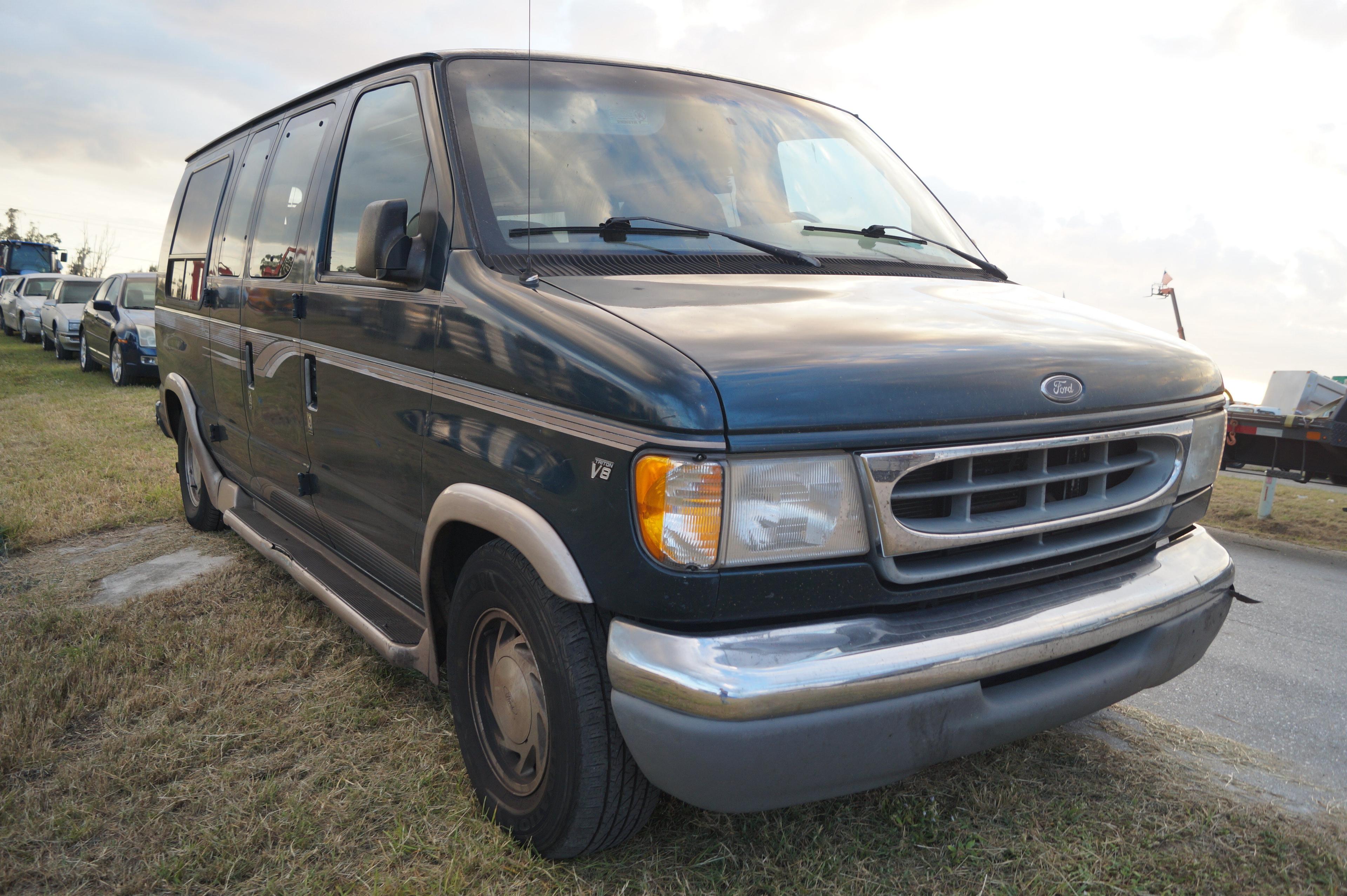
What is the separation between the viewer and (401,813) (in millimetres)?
2559

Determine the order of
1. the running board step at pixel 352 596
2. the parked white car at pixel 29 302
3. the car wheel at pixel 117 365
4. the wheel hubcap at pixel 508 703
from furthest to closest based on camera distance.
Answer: the parked white car at pixel 29 302, the car wheel at pixel 117 365, the running board step at pixel 352 596, the wheel hubcap at pixel 508 703

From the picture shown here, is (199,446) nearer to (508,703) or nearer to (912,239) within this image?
(508,703)

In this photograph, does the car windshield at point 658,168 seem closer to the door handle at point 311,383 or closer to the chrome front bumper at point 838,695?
the door handle at point 311,383

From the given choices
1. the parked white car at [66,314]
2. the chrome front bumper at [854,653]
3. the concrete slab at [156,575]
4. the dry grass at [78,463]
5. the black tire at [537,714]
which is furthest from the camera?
the parked white car at [66,314]

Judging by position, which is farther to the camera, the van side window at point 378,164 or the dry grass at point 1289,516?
the dry grass at point 1289,516

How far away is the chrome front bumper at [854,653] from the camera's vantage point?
5.84 ft

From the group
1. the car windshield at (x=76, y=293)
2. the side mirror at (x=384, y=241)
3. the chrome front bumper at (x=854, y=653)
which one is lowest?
the car windshield at (x=76, y=293)

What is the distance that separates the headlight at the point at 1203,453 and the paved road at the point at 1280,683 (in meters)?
1.06

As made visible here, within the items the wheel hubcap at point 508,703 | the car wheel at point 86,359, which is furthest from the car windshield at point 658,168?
the car wheel at point 86,359

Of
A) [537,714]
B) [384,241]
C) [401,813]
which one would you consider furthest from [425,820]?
[384,241]

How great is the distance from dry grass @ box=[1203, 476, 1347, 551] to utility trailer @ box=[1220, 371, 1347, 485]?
379 mm

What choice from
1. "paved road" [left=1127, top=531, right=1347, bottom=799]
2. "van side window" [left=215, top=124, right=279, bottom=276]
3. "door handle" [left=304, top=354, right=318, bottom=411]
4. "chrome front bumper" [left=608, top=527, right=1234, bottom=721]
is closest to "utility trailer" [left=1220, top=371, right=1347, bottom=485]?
"paved road" [left=1127, top=531, right=1347, bottom=799]

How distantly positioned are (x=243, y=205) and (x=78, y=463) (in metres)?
4.32

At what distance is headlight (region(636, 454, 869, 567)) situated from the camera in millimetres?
1823
